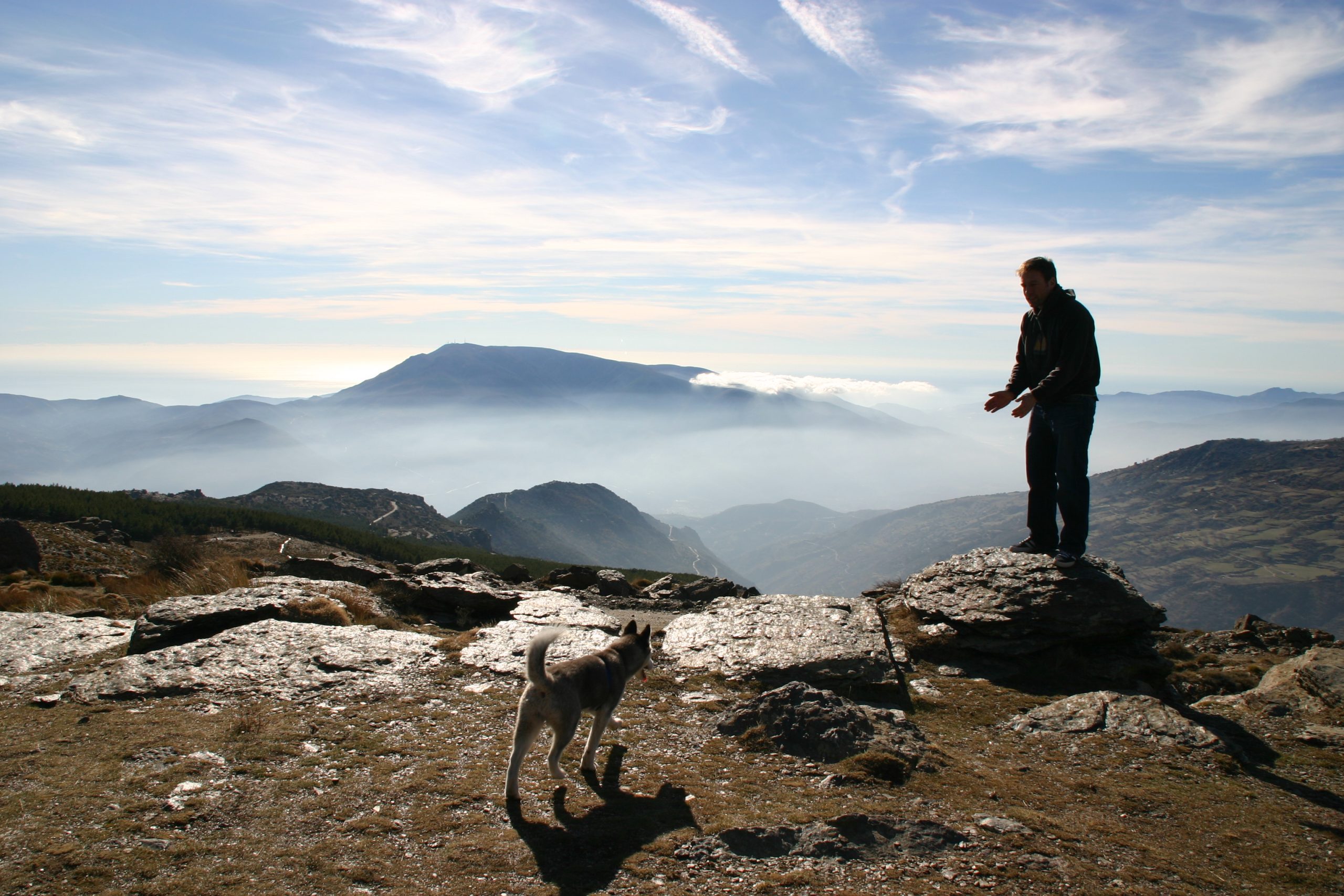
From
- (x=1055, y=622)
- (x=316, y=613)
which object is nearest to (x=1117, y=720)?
(x=1055, y=622)

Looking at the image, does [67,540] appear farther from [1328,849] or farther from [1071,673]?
[1328,849]

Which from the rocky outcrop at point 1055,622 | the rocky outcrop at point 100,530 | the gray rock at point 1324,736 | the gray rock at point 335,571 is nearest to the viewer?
the gray rock at point 1324,736

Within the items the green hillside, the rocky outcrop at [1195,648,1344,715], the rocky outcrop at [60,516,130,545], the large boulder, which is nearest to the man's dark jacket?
the rocky outcrop at [1195,648,1344,715]

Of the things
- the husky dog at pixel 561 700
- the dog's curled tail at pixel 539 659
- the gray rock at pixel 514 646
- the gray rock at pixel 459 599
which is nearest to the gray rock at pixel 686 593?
the gray rock at pixel 459 599

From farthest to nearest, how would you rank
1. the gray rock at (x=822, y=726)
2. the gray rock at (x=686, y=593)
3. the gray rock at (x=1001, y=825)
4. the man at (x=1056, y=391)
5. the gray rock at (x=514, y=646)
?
the gray rock at (x=686, y=593) → the gray rock at (x=514, y=646) → the man at (x=1056, y=391) → the gray rock at (x=822, y=726) → the gray rock at (x=1001, y=825)

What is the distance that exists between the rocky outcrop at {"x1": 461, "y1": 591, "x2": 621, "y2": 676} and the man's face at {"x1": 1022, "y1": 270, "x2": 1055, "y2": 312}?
7875 millimetres

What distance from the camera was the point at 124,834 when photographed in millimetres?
4879

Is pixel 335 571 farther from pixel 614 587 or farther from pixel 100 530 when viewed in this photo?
pixel 100 530

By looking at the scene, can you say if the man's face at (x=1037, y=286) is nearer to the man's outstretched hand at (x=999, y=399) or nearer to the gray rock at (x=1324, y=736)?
the man's outstretched hand at (x=999, y=399)

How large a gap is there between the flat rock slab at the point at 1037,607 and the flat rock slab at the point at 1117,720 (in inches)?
65.5

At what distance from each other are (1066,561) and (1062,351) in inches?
133

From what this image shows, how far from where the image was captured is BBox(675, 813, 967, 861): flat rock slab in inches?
193

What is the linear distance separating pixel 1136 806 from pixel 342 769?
23.6ft

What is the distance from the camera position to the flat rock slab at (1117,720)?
295 inches
